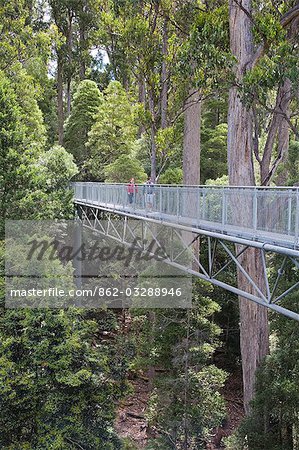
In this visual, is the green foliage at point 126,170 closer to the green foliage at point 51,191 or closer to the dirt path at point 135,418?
the green foliage at point 51,191

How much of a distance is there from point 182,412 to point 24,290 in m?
4.85

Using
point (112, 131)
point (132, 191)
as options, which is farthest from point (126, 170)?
point (132, 191)

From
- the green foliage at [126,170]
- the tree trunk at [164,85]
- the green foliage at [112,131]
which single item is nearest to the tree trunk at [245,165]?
the tree trunk at [164,85]

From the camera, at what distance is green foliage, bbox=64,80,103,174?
24.1 metres

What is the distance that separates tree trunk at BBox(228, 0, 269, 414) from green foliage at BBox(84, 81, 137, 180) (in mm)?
12160

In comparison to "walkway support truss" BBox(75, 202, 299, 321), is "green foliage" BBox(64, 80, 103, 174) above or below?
above

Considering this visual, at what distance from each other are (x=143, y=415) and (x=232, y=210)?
9914 mm

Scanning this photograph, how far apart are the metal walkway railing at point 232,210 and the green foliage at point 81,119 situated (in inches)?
560

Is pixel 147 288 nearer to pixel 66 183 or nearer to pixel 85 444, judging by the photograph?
pixel 85 444

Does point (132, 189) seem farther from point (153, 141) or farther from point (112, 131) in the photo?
point (112, 131)

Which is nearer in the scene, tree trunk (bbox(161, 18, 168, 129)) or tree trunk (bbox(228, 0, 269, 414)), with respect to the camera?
tree trunk (bbox(228, 0, 269, 414))

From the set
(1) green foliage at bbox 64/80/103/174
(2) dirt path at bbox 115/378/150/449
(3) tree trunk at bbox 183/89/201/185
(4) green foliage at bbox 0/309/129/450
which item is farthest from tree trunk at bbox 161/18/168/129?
(1) green foliage at bbox 64/80/103/174

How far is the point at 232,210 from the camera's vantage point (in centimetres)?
659

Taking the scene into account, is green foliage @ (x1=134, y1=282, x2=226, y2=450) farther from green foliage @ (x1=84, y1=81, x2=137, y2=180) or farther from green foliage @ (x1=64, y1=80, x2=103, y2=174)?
green foliage @ (x1=64, y1=80, x2=103, y2=174)
